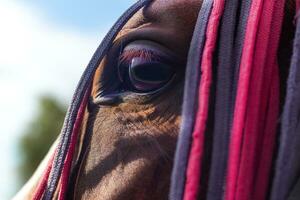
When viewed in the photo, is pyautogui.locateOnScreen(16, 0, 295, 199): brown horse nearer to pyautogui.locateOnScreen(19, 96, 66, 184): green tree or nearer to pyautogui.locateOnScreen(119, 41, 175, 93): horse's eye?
pyautogui.locateOnScreen(119, 41, 175, 93): horse's eye

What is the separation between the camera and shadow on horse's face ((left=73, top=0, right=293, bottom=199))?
2.07 meters

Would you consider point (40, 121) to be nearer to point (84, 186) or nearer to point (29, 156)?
point (29, 156)

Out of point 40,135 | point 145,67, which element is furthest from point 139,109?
point 40,135

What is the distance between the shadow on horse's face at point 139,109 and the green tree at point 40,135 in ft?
76.8

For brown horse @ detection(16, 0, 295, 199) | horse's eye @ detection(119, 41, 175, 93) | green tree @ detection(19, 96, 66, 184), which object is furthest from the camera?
green tree @ detection(19, 96, 66, 184)

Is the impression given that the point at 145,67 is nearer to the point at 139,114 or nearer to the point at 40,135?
the point at 139,114

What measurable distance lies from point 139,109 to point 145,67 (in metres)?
0.13

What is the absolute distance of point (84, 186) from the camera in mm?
2211

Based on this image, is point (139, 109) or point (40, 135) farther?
point (40, 135)

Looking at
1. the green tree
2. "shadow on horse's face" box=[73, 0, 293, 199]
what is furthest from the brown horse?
the green tree

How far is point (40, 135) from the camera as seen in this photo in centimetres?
2834

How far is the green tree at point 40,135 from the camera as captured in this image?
26688 mm

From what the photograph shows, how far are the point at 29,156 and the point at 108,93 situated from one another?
25.4m

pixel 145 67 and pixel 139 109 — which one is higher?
pixel 145 67
